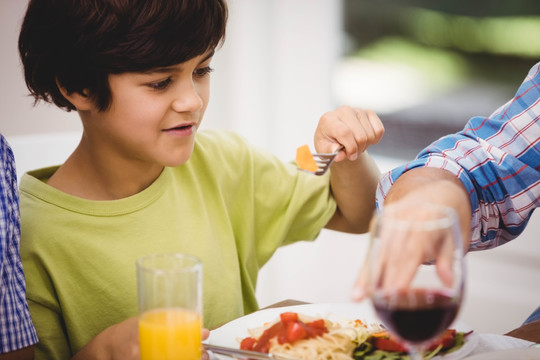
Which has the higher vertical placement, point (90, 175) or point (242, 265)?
point (90, 175)

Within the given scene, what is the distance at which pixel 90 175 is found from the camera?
1.44 m

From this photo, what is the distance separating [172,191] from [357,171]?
0.44m

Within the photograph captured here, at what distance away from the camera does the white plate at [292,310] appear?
1.12 metres

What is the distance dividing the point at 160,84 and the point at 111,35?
5.1 inches

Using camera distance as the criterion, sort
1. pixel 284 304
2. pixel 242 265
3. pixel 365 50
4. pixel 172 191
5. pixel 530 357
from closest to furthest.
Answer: pixel 530 357
pixel 284 304
pixel 172 191
pixel 242 265
pixel 365 50

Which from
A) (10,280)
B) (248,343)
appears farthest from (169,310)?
(10,280)

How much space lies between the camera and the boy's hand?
1.43m

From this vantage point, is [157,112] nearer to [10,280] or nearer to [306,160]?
[306,160]

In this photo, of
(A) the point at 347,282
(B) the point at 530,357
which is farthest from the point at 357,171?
(A) the point at 347,282

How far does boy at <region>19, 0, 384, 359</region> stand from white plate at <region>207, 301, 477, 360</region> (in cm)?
16

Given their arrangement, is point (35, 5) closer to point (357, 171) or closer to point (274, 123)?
point (357, 171)

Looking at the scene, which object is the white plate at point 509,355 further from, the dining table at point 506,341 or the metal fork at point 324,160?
the metal fork at point 324,160

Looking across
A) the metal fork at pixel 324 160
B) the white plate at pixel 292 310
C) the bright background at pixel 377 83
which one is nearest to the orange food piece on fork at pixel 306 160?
the metal fork at pixel 324 160

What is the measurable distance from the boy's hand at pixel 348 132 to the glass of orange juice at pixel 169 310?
56 centimetres
